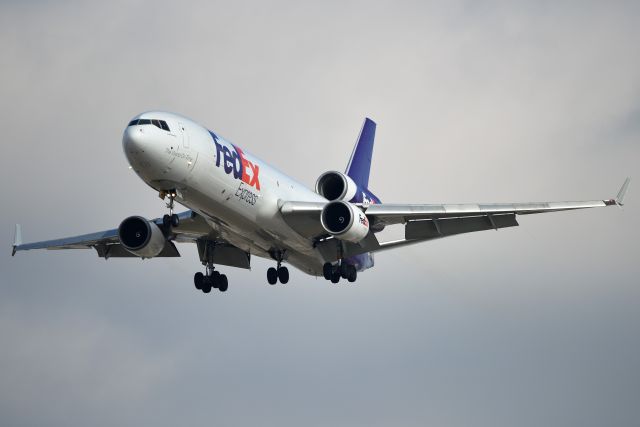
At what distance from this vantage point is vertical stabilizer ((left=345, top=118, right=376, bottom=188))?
55906 millimetres

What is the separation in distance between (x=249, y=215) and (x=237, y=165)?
2.04m

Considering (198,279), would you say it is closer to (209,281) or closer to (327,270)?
(209,281)

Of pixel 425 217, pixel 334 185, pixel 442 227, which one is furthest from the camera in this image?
pixel 334 185

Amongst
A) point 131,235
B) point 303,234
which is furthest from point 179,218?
point 303,234

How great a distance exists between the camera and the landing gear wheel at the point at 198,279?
5097 cm

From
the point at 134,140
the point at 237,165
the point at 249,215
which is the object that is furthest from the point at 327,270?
the point at 134,140

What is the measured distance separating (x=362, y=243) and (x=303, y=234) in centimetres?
→ 298

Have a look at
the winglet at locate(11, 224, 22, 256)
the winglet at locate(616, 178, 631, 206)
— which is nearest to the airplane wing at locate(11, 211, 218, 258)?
the winglet at locate(11, 224, 22, 256)

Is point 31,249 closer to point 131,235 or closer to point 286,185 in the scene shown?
point 131,235

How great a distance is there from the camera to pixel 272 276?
50.7 metres

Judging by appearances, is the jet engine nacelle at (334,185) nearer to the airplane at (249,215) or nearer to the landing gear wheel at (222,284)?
the airplane at (249,215)

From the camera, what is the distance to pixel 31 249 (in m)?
52.9

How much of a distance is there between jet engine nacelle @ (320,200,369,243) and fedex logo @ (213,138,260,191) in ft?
10.4

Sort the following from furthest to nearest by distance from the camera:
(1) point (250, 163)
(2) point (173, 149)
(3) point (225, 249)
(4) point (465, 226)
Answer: (3) point (225, 249) < (4) point (465, 226) < (1) point (250, 163) < (2) point (173, 149)
